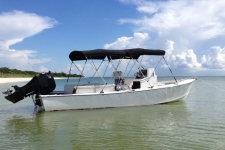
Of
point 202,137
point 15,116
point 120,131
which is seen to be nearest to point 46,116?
point 15,116

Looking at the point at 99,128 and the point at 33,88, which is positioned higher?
the point at 33,88

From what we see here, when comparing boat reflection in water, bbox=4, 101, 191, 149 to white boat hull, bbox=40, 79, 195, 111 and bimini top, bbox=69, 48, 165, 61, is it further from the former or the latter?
bimini top, bbox=69, 48, 165, 61

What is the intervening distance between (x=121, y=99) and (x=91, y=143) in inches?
230

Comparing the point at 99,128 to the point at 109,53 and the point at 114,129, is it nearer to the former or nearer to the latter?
the point at 114,129

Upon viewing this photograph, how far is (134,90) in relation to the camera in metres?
12.8

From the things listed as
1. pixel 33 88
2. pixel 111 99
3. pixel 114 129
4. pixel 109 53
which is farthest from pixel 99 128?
pixel 109 53

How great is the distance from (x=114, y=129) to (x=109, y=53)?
5.03 m

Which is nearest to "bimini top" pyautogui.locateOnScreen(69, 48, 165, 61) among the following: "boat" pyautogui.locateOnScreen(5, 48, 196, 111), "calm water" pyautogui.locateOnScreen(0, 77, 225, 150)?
"boat" pyautogui.locateOnScreen(5, 48, 196, 111)

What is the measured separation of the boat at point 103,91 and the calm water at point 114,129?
469 mm

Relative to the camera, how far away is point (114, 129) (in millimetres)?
8672

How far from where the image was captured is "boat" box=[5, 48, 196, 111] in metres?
11.9

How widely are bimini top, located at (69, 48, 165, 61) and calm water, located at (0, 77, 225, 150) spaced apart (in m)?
2.72

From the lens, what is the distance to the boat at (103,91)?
11.9 metres

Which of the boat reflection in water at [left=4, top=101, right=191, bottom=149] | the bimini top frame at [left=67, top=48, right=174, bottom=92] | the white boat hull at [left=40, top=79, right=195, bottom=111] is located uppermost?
the bimini top frame at [left=67, top=48, right=174, bottom=92]
